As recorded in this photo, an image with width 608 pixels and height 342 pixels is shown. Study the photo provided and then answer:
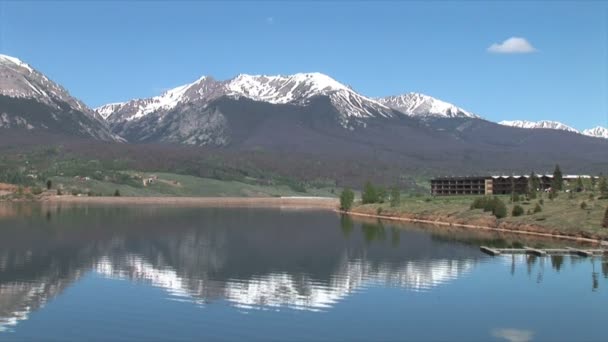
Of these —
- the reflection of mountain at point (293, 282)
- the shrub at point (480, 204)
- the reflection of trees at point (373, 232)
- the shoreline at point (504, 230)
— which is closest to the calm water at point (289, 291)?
the reflection of mountain at point (293, 282)

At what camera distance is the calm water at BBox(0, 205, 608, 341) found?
49844 mm

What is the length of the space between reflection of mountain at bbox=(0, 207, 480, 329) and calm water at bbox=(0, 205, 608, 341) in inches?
7.5

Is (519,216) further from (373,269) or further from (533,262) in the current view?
(373,269)

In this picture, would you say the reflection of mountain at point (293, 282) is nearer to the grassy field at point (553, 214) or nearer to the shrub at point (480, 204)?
the grassy field at point (553, 214)

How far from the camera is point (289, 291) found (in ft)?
212

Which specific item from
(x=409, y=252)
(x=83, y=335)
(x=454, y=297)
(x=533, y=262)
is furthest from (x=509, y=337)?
(x=409, y=252)

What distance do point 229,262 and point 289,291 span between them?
23.7m

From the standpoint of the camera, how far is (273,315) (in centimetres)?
5378

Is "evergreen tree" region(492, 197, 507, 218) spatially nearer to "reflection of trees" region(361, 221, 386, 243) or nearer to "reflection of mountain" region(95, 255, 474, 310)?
"reflection of trees" region(361, 221, 386, 243)

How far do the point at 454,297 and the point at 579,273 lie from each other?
909 inches

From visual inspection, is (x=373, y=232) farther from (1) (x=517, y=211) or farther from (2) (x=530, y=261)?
(2) (x=530, y=261)

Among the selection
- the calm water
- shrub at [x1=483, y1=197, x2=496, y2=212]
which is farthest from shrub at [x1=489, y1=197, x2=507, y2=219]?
the calm water

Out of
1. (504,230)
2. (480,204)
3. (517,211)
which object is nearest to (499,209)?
(517,211)

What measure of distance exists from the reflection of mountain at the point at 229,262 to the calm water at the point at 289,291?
19 cm
